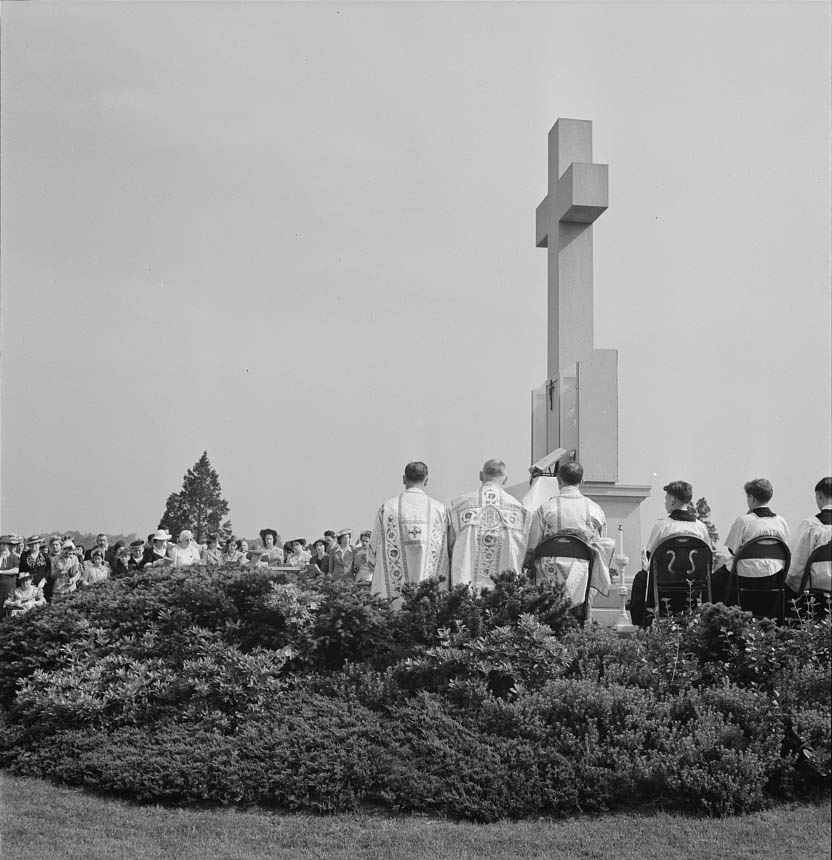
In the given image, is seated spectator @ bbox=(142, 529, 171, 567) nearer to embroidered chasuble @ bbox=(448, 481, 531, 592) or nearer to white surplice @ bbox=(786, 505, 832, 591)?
embroidered chasuble @ bbox=(448, 481, 531, 592)

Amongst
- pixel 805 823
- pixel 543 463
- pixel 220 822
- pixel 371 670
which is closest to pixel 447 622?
pixel 371 670

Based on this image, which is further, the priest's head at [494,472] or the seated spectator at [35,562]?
the seated spectator at [35,562]

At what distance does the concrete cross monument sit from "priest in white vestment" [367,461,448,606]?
3166 mm

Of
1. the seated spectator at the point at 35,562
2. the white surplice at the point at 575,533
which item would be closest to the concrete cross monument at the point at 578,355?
the white surplice at the point at 575,533

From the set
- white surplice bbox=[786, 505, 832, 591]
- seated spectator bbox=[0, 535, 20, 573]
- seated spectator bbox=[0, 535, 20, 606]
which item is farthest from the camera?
seated spectator bbox=[0, 535, 20, 573]

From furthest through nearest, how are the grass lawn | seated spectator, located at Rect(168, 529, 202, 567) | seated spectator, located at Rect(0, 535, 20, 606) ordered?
1. seated spectator, located at Rect(168, 529, 202, 567)
2. seated spectator, located at Rect(0, 535, 20, 606)
3. the grass lawn

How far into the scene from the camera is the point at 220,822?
18.3 ft

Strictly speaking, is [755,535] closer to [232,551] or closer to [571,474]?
[571,474]

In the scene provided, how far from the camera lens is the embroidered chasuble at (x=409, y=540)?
26.8 ft

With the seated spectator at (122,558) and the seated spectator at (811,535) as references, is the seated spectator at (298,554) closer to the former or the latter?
the seated spectator at (122,558)

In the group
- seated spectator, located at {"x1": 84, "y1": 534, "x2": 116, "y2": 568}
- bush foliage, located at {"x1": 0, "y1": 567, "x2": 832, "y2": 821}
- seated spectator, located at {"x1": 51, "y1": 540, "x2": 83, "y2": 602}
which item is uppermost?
seated spectator, located at {"x1": 84, "y1": 534, "x2": 116, "y2": 568}

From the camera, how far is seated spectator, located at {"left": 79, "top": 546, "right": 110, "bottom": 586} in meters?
12.5

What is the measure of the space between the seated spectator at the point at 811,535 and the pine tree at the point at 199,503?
46739 millimetres

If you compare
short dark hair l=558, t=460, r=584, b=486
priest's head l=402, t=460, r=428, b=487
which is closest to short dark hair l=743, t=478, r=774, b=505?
short dark hair l=558, t=460, r=584, b=486
